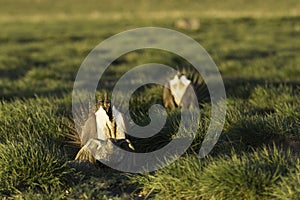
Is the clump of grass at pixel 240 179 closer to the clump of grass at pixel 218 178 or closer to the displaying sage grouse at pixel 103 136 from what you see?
the clump of grass at pixel 218 178

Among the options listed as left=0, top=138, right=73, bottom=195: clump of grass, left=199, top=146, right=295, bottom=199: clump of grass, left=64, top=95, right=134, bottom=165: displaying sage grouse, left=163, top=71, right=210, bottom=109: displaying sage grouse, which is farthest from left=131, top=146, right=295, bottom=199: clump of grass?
left=163, top=71, right=210, bottom=109: displaying sage grouse

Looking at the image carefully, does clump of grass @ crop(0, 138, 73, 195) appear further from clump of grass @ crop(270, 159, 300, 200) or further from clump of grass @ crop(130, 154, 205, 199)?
clump of grass @ crop(270, 159, 300, 200)

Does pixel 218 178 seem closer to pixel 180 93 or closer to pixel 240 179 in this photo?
pixel 240 179

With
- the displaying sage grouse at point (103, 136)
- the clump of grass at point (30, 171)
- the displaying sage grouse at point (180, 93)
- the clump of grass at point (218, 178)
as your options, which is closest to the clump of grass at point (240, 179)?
the clump of grass at point (218, 178)

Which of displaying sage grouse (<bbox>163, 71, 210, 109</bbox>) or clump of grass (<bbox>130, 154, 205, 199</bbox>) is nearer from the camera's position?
clump of grass (<bbox>130, 154, 205, 199</bbox>)

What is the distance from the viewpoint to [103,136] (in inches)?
178

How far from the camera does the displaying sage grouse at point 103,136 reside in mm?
4402

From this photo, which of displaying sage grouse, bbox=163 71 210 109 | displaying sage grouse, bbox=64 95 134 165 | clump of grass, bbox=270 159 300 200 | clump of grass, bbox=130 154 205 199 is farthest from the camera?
displaying sage grouse, bbox=163 71 210 109

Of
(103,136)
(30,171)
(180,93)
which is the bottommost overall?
(30,171)

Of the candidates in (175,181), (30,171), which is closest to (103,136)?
(30,171)

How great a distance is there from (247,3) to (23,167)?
56.3m

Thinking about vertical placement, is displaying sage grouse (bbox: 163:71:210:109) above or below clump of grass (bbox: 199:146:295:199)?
above

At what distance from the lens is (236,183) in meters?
3.58

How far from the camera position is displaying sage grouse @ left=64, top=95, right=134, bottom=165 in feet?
14.4
